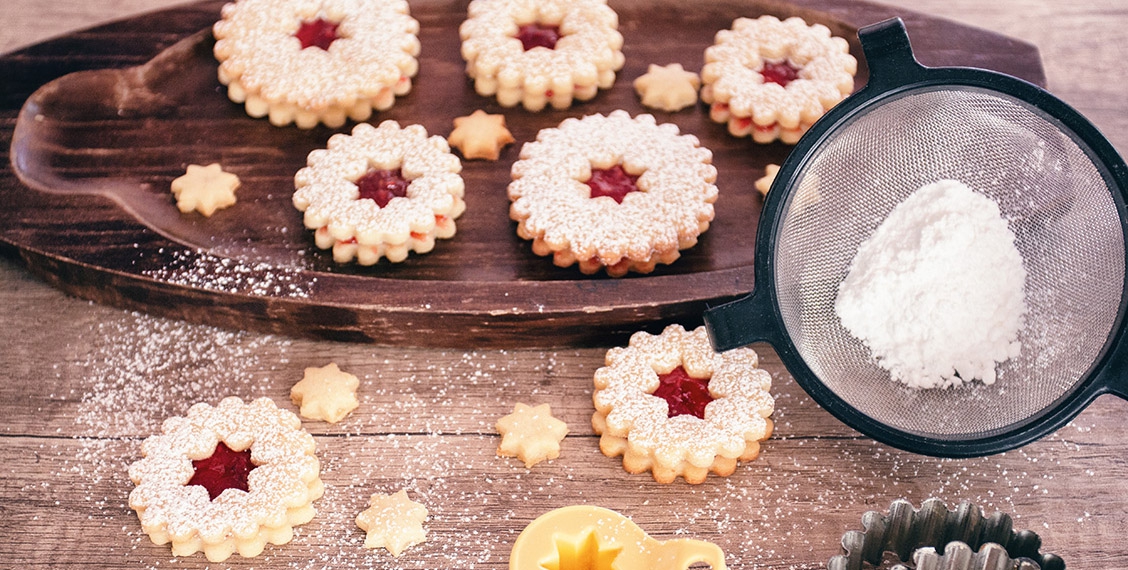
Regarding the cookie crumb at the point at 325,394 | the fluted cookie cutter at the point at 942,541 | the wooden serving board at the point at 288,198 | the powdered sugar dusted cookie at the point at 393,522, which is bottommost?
the powdered sugar dusted cookie at the point at 393,522

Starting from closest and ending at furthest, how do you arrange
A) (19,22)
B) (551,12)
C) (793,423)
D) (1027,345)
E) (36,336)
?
(1027,345) → (793,423) → (36,336) → (551,12) → (19,22)

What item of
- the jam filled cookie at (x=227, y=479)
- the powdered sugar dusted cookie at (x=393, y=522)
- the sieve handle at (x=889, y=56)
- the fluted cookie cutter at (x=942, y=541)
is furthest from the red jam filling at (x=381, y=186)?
the fluted cookie cutter at (x=942, y=541)

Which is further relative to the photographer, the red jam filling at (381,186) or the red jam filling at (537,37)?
the red jam filling at (537,37)

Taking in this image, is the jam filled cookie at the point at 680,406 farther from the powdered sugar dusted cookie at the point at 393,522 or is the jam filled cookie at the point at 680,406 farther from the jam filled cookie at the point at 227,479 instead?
the jam filled cookie at the point at 227,479

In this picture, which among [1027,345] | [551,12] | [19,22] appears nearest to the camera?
[1027,345]

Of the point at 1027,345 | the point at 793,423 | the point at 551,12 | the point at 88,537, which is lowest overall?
the point at 88,537

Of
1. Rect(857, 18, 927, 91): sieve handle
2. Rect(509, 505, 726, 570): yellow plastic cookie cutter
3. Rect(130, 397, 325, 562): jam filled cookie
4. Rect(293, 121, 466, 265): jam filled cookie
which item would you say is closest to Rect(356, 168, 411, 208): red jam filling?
Rect(293, 121, 466, 265): jam filled cookie

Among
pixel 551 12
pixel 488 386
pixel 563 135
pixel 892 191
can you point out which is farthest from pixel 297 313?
pixel 892 191

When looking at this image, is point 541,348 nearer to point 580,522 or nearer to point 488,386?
point 488,386
